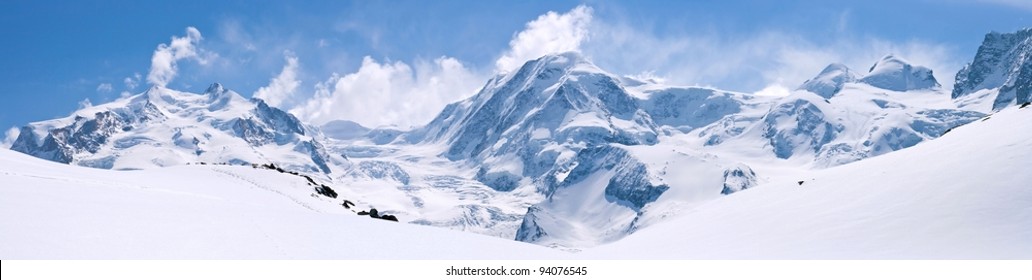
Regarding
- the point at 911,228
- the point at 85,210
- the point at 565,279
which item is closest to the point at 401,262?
the point at 565,279

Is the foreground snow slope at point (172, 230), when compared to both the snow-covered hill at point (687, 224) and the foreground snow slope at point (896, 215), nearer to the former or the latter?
the snow-covered hill at point (687, 224)

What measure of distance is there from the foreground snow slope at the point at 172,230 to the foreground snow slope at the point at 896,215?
8.27m

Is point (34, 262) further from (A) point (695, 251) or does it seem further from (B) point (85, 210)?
(A) point (695, 251)

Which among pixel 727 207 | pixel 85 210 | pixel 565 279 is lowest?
pixel 565 279

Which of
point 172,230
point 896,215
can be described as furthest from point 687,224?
point 172,230

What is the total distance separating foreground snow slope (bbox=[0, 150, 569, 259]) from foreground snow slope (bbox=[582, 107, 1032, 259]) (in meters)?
8.27

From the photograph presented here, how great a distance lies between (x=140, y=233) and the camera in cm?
2231

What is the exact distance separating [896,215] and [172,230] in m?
26.1

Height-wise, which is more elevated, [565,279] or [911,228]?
[911,228]

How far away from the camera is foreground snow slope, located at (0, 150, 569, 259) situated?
20.5 metres

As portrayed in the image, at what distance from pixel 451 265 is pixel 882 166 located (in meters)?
26.8

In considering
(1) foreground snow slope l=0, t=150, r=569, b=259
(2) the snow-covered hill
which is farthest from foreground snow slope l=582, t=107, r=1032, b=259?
(1) foreground snow slope l=0, t=150, r=569, b=259

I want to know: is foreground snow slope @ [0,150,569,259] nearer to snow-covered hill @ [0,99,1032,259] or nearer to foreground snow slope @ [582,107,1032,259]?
snow-covered hill @ [0,99,1032,259]

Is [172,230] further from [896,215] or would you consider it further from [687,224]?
[896,215]
